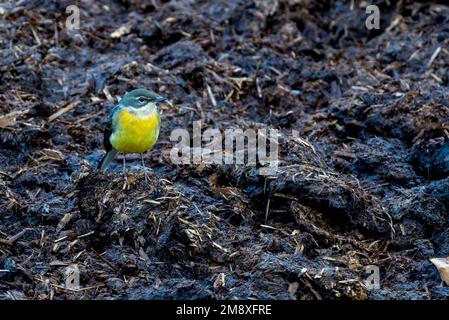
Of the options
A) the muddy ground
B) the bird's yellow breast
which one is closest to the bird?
the bird's yellow breast

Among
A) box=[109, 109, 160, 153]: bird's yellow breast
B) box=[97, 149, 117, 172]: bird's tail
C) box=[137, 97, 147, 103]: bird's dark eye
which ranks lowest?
box=[97, 149, 117, 172]: bird's tail

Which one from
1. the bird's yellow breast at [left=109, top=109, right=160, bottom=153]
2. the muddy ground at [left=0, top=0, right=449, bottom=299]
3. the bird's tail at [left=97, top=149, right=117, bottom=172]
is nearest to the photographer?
the muddy ground at [left=0, top=0, right=449, bottom=299]

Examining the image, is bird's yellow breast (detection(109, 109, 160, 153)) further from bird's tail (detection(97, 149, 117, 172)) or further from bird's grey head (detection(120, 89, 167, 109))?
bird's tail (detection(97, 149, 117, 172))

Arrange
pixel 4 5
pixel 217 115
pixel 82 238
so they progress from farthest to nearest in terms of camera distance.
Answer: pixel 4 5 → pixel 217 115 → pixel 82 238

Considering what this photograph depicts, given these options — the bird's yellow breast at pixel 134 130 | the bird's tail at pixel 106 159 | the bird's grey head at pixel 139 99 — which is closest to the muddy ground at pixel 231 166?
the bird's tail at pixel 106 159

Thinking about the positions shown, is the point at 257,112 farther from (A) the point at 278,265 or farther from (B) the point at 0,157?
Answer: (A) the point at 278,265

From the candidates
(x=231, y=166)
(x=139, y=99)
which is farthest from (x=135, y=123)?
(x=231, y=166)
